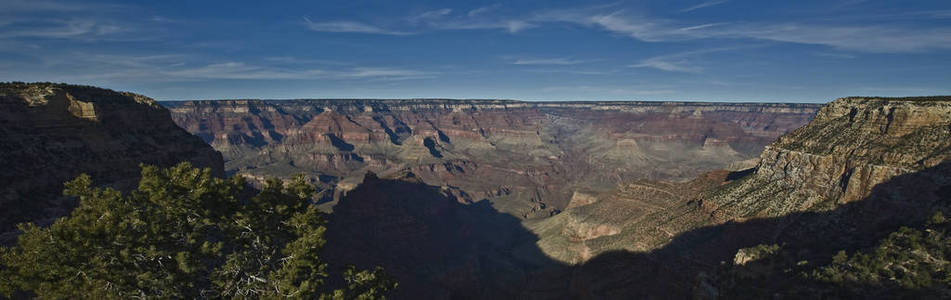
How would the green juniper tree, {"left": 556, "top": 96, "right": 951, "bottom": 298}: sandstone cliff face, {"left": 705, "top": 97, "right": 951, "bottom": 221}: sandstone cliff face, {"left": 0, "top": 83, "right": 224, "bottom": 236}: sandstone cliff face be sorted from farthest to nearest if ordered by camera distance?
{"left": 705, "top": 97, "right": 951, "bottom": 221}: sandstone cliff face < {"left": 0, "top": 83, "right": 224, "bottom": 236}: sandstone cliff face < {"left": 556, "top": 96, "right": 951, "bottom": 298}: sandstone cliff face < the green juniper tree

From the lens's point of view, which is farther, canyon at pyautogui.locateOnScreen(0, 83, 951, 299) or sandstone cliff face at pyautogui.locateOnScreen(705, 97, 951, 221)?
sandstone cliff face at pyautogui.locateOnScreen(705, 97, 951, 221)

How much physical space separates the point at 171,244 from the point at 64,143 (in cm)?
5230

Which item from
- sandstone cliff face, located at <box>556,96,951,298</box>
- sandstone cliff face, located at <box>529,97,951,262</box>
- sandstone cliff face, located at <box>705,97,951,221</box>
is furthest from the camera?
sandstone cliff face, located at <box>529,97,951,262</box>

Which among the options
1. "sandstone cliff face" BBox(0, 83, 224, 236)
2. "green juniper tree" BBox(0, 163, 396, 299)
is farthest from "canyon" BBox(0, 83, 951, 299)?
"green juniper tree" BBox(0, 163, 396, 299)

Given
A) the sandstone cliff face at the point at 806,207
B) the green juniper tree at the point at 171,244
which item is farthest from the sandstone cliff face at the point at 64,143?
the sandstone cliff face at the point at 806,207

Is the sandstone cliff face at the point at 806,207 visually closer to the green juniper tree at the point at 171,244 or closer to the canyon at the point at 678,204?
the canyon at the point at 678,204

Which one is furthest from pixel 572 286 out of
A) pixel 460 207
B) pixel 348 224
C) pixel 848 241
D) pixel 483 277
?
pixel 460 207

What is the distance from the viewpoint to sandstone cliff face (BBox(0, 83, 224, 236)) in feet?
152

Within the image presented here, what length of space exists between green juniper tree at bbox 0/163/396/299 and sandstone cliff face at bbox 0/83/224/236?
36.2 m

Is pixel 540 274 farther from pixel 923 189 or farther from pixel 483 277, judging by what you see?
pixel 923 189

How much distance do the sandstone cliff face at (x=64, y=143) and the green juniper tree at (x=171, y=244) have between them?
36.2 m

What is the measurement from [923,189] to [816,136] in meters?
24.1

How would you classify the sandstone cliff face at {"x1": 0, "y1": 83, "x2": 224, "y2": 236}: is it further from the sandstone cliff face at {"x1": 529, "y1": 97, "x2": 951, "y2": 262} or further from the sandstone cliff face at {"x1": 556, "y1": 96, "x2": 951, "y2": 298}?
the sandstone cliff face at {"x1": 529, "y1": 97, "x2": 951, "y2": 262}

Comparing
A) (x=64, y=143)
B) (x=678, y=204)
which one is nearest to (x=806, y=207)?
(x=678, y=204)
